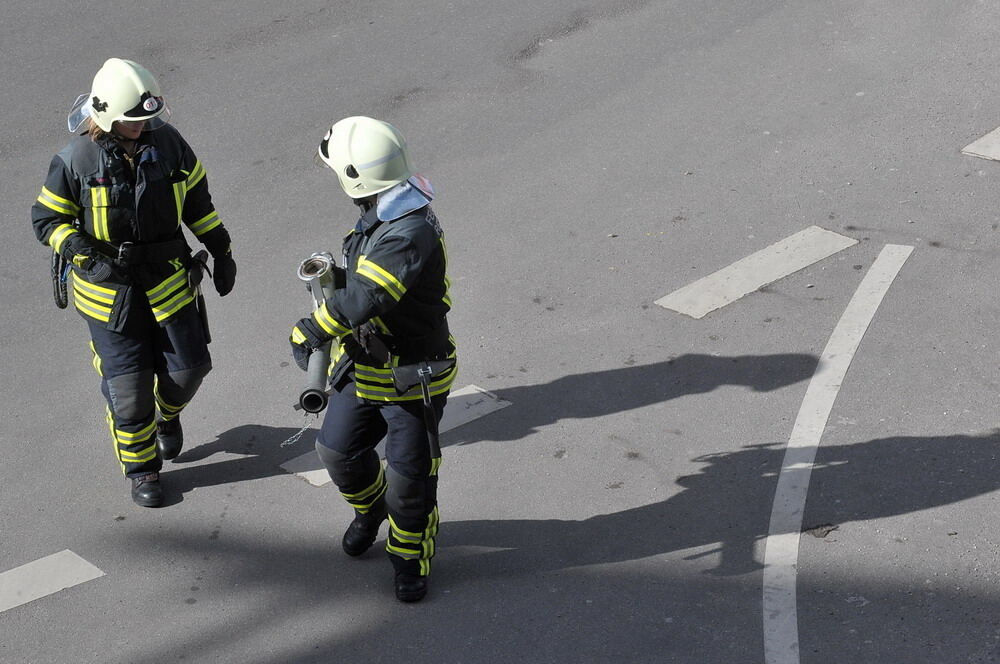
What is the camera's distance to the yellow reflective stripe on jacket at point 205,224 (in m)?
5.85

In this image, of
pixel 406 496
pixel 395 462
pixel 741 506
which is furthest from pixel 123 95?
Result: pixel 741 506

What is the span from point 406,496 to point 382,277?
1.00 metres

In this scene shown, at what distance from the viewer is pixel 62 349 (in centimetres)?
721

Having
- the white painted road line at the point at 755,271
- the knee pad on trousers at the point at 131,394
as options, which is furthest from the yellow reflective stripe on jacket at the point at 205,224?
the white painted road line at the point at 755,271

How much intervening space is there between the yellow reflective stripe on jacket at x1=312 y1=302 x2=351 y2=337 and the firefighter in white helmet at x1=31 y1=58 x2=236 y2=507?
131 cm

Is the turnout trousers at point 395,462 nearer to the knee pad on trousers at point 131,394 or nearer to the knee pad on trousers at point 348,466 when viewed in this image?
the knee pad on trousers at point 348,466

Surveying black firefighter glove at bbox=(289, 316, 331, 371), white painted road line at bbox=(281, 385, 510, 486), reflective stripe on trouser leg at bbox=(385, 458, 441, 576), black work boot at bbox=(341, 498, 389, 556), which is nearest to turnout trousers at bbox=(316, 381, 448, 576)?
reflective stripe on trouser leg at bbox=(385, 458, 441, 576)

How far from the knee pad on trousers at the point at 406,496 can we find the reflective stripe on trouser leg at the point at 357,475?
0.21m

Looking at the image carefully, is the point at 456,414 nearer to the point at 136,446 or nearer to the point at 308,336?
the point at 136,446

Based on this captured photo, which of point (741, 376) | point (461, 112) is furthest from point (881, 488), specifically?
point (461, 112)

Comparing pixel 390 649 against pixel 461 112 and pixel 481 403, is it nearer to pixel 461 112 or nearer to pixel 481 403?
pixel 481 403

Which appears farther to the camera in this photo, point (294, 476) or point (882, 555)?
point (294, 476)

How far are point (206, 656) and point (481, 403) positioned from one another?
2351mm

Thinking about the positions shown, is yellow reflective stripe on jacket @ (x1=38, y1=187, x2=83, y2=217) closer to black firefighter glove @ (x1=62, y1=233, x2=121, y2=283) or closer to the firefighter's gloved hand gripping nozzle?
black firefighter glove @ (x1=62, y1=233, x2=121, y2=283)
